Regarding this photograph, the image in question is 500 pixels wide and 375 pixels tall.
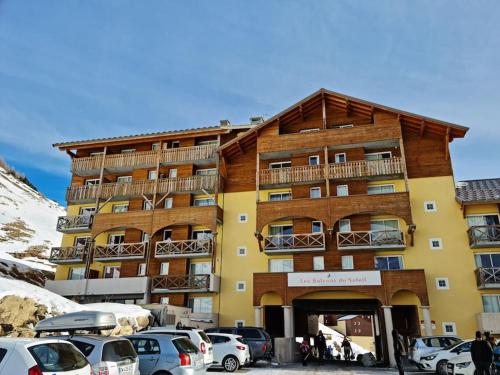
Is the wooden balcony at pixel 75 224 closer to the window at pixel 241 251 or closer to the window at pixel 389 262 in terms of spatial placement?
the window at pixel 241 251

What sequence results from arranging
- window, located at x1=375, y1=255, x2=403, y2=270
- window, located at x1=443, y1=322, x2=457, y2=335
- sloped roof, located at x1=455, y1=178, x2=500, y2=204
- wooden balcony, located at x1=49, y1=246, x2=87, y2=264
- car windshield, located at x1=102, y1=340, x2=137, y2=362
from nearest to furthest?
car windshield, located at x1=102, y1=340, x2=137, y2=362 < window, located at x1=443, y1=322, x2=457, y2=335 < sloped roof, located at x1=455, y1=178, x2=500, y2=204 < window, located at x1=375, y1=255, x2=403, y2=270 < wooden balcony, located at x1=49, y1=246, x2=87, y2=264

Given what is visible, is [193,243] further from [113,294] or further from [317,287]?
[317,287]

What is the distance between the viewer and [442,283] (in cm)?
2416

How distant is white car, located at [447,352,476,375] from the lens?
46.0ft

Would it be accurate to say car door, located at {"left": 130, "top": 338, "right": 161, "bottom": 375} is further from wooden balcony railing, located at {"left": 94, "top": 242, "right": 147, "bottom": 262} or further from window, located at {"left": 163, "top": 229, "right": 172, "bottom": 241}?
window, located at {"left": 163, "top": 229, "right": 172, "bottom": 241}

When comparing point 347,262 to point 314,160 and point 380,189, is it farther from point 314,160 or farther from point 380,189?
point 314,160

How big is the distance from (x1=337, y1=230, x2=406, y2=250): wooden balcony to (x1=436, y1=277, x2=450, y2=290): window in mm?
2727

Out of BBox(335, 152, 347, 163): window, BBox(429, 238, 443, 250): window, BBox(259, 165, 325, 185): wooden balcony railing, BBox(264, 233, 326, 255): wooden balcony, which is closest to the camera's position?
BBox(429, 238, 443, 250): window

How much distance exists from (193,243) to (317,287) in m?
9.35

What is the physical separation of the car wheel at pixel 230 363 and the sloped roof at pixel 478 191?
55.4 ft

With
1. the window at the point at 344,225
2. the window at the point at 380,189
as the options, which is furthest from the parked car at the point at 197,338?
the window at the point at 380,189

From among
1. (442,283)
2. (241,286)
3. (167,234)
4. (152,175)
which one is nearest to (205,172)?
(152,175)

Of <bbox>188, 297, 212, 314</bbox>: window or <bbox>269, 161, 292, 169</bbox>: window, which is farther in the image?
<bbox>269, 161, 292, 169</bbox>: window

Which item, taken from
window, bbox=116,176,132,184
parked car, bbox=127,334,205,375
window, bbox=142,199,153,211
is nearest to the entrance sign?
window, bbox=142,199,153,211
